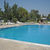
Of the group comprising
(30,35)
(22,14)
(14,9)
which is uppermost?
(14,9)

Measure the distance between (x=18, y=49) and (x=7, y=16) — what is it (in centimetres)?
3025

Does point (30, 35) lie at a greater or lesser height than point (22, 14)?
lesser

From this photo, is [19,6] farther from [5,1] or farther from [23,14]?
[5,1]

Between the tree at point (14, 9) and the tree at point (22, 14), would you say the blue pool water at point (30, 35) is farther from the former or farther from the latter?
the tree at point (14, 9)

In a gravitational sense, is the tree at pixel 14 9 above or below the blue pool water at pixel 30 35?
above

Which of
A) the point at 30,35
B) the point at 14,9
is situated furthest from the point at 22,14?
the point at 30,35

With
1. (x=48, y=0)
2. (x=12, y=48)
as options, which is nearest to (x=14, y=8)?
(x=48, y=0)

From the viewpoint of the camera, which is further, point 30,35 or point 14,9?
point 14,9

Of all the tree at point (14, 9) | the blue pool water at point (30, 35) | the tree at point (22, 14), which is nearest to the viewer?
the blue pool water at point (30, 35)

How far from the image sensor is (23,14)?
37.3 m

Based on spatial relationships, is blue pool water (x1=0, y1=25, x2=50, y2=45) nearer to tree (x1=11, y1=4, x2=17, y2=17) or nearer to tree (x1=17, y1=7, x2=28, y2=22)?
tree (x1=17, y1=7, x2=28, y2=22)

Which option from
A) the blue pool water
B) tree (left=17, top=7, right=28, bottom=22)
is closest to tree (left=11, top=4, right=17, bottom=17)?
tree (left=17, top=7, right=28, bottom=22)

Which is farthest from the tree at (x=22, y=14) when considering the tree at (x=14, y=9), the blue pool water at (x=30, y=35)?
the blue pool water at (x=30, y=35)

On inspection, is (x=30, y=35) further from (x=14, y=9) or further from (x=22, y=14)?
(x=22, y=14)
